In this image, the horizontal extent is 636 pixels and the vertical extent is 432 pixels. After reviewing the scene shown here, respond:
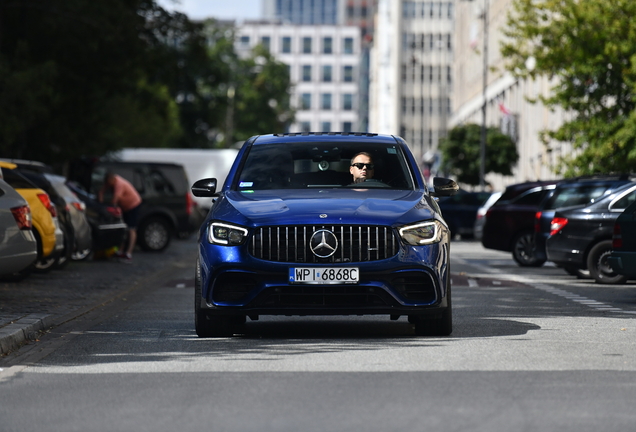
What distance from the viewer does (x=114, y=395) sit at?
7.82 metres

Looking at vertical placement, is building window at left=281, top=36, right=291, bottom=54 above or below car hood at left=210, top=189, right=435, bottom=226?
above

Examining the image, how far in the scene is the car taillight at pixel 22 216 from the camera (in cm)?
1498

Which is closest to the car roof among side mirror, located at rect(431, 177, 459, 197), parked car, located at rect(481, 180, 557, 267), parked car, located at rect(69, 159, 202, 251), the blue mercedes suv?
side mirror, located at rect(431, 177, 459, 197)

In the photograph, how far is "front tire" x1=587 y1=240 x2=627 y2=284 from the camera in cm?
1930

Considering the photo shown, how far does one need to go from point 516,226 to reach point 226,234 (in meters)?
15.3

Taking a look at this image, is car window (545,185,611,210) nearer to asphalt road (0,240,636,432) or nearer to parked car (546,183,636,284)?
parked car (546,183,636,284)

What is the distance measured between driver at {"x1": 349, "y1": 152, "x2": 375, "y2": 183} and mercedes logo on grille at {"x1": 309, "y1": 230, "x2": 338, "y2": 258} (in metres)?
1.28

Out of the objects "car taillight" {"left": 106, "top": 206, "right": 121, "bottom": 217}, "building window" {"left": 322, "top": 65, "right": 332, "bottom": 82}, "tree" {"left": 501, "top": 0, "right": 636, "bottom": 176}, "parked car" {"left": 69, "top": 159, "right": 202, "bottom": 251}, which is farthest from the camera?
"building window" {"left": 322, "top": 65, "right": 332, "bottom": 82}

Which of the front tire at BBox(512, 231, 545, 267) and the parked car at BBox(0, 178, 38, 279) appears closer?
the parked car at BBox(0, 178, 38, 279)

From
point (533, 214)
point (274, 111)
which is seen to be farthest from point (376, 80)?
point (533, 214)

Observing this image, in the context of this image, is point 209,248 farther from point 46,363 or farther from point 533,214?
point 533,214

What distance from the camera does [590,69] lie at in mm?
35875

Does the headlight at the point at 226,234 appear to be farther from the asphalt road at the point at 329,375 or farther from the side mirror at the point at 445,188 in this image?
the side mirror at the point at 445,188

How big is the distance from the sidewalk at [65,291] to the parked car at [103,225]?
391mm
